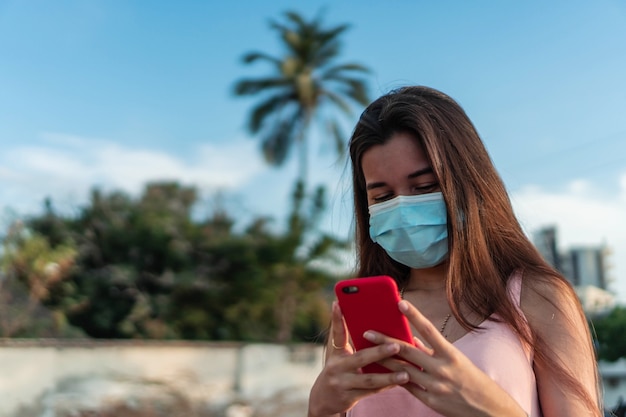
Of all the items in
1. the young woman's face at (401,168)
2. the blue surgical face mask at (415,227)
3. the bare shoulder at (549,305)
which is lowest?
the bare shoulder at (549,305)

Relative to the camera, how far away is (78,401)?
1138 centimetres

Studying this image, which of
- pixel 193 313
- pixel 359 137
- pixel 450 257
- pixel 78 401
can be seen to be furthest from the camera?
pixel 193 313

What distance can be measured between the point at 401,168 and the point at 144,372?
1250 cm

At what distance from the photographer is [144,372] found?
13.1m

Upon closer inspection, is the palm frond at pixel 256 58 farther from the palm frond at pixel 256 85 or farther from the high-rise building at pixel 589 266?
the high-rise building at pixel 589 266

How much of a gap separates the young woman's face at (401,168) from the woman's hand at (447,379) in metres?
0.44

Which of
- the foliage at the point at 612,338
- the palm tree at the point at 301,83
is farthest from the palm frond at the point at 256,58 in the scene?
the foliage at the point at 612,338

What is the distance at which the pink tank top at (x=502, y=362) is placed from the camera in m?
1.36

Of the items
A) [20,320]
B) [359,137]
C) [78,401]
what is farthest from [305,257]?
[359,137]

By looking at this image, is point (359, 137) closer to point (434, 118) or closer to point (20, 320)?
point (434, 118)

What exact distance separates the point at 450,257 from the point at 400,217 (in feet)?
0.48

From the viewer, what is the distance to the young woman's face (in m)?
1.55

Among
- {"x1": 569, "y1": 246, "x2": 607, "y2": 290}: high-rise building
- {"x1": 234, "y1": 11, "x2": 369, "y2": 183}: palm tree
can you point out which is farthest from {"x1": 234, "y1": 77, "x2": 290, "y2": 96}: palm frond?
{"x1": 569, "y1": 246, "x2": 607, "y2": 290}: high-rise building

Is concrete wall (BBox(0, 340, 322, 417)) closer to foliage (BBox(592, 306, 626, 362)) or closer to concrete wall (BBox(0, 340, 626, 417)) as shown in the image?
concrete wall (BBox(0, 340, 626, 417))
